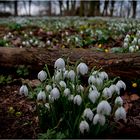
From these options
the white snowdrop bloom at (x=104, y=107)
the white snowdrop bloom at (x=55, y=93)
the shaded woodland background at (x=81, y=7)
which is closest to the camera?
the white snowdrop bloom at (x=104, y=107)

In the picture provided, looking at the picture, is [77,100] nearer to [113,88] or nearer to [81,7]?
[113,88]

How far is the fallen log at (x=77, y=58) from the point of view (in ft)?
14.4

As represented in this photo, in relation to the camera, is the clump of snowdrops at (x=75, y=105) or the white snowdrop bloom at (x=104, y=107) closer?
the white snowdrop bloom at (x=104, y=107)

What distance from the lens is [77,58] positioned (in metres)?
4.64

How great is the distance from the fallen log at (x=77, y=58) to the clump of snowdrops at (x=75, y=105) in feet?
3.43

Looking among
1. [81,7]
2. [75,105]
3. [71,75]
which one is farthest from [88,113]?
[81,7]

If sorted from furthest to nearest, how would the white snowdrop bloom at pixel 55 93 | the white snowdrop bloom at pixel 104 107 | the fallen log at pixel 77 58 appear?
the fallen log at pixel 77 58 → the white snowdrop bloom at pixel 55 93 → the white snowdrop bloom at pixel 104 107

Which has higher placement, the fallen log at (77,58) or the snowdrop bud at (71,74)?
the snowdrop bud at (71,74)

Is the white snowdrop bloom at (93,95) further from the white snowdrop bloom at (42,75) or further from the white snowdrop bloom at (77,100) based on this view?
the white snowdrop bloom at (42,75)

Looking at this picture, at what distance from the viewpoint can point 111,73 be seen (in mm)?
4426

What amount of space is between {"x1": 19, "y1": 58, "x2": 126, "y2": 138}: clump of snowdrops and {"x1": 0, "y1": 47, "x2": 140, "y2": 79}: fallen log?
1046mm

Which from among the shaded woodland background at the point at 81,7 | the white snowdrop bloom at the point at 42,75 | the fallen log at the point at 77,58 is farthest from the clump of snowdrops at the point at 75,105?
the shaded woodland background at the point at 81,7

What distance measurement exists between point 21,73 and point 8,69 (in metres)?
0.24

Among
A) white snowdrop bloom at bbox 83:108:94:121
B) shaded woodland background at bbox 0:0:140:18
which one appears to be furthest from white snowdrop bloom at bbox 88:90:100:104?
shaded woodland background at bbox 0:0:140:18
